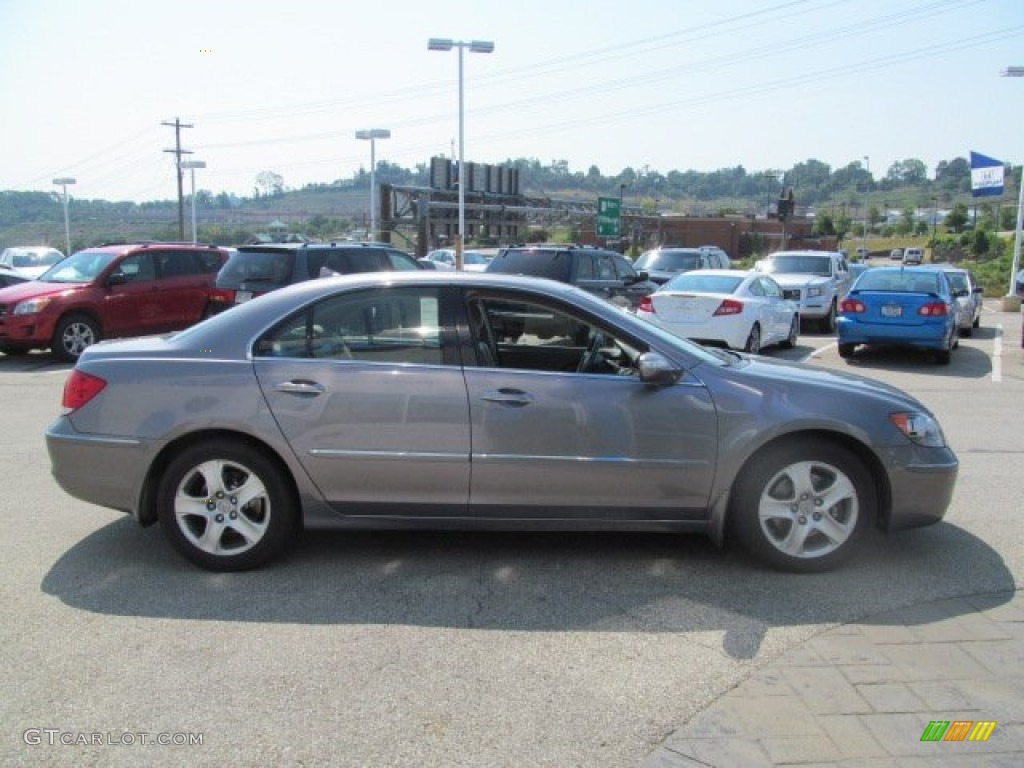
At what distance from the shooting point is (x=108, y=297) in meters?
13.6

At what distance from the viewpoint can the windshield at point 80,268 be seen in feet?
45.3

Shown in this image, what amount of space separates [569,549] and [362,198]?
462ft

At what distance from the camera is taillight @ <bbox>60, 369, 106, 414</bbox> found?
4.61m

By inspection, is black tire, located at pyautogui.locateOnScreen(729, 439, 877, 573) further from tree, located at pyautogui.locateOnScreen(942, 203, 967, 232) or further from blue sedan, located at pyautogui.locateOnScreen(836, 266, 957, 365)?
tree, located at pyautogui.locateOnScreen(942, 203, 967, 232)

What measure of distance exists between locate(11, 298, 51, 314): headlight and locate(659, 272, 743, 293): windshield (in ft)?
30.7

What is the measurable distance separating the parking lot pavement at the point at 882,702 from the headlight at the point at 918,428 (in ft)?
2.98

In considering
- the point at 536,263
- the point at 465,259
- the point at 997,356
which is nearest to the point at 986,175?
the point at 997,356

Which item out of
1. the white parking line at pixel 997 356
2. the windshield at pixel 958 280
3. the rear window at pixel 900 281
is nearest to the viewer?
the white parking line at pixel 997 356

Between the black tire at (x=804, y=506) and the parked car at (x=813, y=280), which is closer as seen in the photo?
the black tire at (x=804, y=506)

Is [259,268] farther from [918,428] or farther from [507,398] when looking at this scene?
[918,428]

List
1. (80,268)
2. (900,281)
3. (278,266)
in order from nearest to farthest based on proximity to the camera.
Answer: (278,266) → (80,268) → (900,281)

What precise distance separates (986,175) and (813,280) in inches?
577

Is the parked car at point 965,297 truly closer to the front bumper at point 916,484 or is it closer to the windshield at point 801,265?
the windshield at point 801,265

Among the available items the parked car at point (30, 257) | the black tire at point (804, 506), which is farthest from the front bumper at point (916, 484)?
the parked car at point (30, 257)
